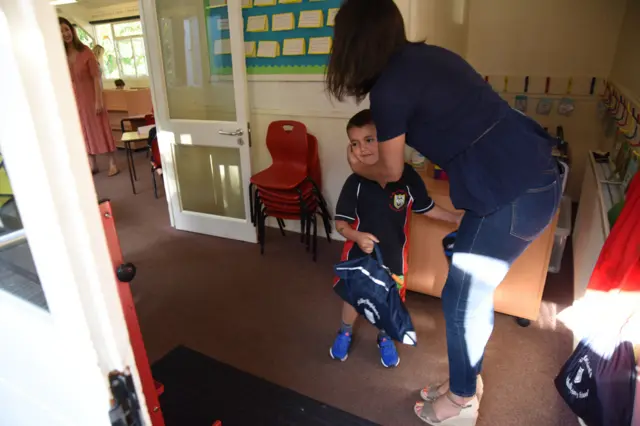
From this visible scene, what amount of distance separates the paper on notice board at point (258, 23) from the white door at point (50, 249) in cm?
244

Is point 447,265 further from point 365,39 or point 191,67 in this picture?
point 191,67

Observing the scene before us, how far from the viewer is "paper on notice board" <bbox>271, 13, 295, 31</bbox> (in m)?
2.67

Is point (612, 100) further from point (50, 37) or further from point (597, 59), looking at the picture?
point (50, 37)

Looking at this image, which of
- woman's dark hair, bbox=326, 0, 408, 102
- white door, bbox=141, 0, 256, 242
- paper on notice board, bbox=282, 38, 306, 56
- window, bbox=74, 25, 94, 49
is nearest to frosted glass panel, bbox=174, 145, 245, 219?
white door, bbox=141, 0, 256, 242

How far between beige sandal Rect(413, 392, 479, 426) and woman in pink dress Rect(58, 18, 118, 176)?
12.7ft

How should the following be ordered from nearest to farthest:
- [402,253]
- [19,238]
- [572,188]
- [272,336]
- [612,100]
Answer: [19,238] → [402,253] → [272,336] → [612,100] → [572,188]

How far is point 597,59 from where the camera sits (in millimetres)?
3080

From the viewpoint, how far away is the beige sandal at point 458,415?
1455 mm

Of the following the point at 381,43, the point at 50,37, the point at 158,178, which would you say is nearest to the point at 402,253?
the point at 381,43

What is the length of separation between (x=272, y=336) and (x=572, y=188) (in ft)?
9.23

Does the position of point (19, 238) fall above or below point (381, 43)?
below

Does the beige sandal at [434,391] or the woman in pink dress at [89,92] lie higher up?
the woman in pink dress at [89,92]

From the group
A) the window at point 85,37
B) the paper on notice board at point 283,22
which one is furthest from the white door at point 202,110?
the window at point 85,37

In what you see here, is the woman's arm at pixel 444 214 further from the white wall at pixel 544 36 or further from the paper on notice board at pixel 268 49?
the white wall at pixel 544 36
